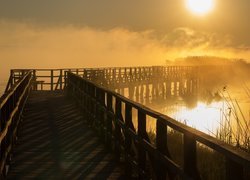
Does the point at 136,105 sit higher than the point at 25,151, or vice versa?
the point at 136,105

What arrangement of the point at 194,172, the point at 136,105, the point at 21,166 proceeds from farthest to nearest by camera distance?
the point at 21,166, the point at 136,105, the point at 194,172

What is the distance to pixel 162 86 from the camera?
1868 inches

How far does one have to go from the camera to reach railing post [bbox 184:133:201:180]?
12.2ft

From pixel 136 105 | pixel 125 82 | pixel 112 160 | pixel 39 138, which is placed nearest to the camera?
pixel 136 105

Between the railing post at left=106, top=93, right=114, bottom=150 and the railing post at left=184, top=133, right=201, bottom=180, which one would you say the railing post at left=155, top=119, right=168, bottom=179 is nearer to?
the railing post at left=184, top=133, right=201, bottom=180

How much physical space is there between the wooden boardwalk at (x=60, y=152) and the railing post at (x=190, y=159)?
106 inches

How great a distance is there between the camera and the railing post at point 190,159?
3715 mm

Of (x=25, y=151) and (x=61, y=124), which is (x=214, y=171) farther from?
(x=61, y=124)

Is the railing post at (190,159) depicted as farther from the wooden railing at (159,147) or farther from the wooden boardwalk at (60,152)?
the wooden boardwalk at (60,152)

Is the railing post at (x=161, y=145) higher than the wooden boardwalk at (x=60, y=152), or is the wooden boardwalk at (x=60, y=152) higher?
the railing post at (x=161, y=145)

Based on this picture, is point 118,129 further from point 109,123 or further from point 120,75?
point 120,75

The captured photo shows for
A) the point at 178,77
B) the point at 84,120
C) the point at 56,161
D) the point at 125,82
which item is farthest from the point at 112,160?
the point at 178,77

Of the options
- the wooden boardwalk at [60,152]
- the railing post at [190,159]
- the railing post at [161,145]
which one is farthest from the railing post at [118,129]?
the railing post at [190,159]

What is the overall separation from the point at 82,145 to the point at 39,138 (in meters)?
1.30
